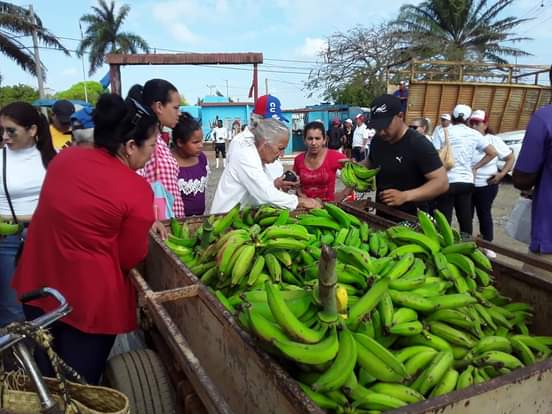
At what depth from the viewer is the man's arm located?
3.38m

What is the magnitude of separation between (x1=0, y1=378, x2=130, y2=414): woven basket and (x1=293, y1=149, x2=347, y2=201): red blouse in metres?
3.09

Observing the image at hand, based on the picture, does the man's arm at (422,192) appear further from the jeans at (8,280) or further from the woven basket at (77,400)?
the jeans at (8,280)

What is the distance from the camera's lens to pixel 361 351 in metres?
1.45

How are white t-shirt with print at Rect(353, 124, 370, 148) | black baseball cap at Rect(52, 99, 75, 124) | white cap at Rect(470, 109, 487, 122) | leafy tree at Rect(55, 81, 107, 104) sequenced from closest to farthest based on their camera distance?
black baseball cap at Rect(52, 99, 75, 124) < white cap at Rect(470, 109, 487, 122) < white t-shirt with print at Rect(353, 124, 370, 148) < leafy tree at Rect(55, 81, 107, 104)

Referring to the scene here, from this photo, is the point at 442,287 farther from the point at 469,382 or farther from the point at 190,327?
the point at 190,327

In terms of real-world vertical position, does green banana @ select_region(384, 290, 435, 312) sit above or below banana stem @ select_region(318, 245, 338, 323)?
below

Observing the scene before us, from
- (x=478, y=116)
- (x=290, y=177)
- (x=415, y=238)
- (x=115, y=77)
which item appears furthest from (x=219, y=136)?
(x=415, y=238)

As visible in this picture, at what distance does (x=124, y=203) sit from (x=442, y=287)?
5.00 feet

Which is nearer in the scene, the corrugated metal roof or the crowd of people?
the crowd of people

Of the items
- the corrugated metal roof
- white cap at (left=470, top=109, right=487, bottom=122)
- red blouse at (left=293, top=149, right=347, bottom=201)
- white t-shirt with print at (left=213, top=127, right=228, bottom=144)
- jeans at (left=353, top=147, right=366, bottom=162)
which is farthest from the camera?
white t-shirt with print at (left=213, top=127, right=228, bottom=144)

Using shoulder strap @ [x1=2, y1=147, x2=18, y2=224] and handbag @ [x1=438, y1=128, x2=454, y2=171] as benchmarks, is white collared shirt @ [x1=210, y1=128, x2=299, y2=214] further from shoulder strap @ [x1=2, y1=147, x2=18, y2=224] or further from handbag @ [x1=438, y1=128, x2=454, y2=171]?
handbag @ [x1=438, y1=128, x2=454, y2=171]

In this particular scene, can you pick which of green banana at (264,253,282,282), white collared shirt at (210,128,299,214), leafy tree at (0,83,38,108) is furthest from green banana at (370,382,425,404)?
leafy tree at (0,83,38,108)

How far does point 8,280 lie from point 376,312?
319 cm

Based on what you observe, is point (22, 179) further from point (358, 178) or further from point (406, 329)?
point (406, 329)
